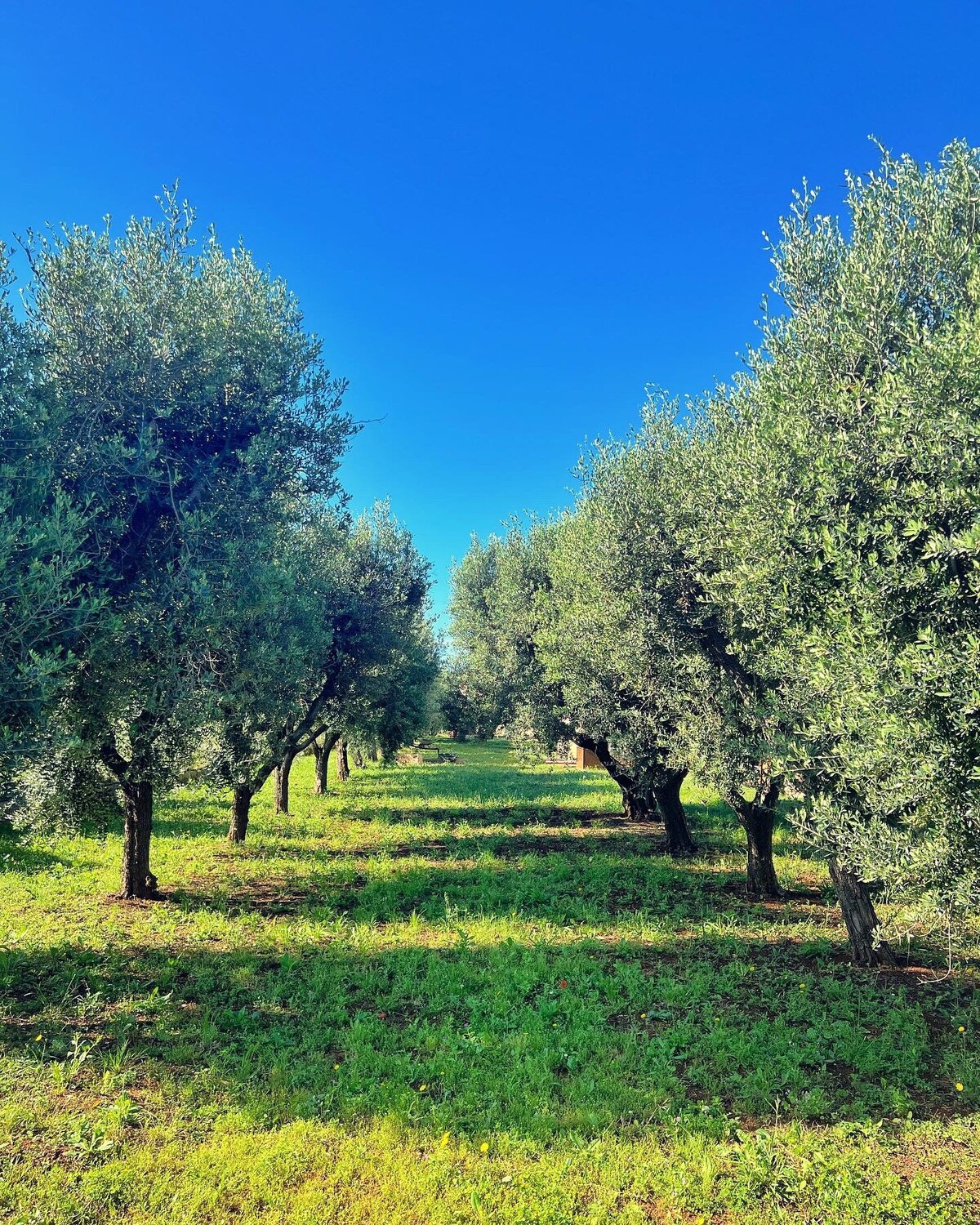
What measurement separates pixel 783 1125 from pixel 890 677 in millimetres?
4695

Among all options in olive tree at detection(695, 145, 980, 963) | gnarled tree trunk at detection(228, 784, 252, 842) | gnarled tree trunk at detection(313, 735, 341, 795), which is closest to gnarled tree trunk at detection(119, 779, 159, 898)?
gnarled tree trunk at detection(228, 784, 252, 842)

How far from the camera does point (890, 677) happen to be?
6984mm

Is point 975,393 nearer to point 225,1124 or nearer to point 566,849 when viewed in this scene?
point 225,1124

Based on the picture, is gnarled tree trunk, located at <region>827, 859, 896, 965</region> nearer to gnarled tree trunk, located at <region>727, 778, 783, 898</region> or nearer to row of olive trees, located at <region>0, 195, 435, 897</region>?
gnarled tree trunk, located at <region>727, 778, 783, 898</region>

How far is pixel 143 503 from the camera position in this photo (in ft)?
32.5

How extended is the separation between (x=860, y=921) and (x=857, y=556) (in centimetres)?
717

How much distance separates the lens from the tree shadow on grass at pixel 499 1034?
6855 millimetres

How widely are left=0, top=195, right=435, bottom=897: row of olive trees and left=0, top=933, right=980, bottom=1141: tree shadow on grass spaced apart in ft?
11.0

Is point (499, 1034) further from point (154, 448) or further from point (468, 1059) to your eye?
point (154, 448)

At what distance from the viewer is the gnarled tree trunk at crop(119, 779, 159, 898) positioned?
13500 mm

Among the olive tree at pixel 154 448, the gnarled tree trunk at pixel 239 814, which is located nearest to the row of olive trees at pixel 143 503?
the olive tree at pixel 154 448

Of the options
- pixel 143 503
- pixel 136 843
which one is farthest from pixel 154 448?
pixel 136 843

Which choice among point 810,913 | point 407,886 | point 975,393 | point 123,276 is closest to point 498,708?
point 407,886

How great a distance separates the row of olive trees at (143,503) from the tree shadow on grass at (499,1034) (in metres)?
3.35
